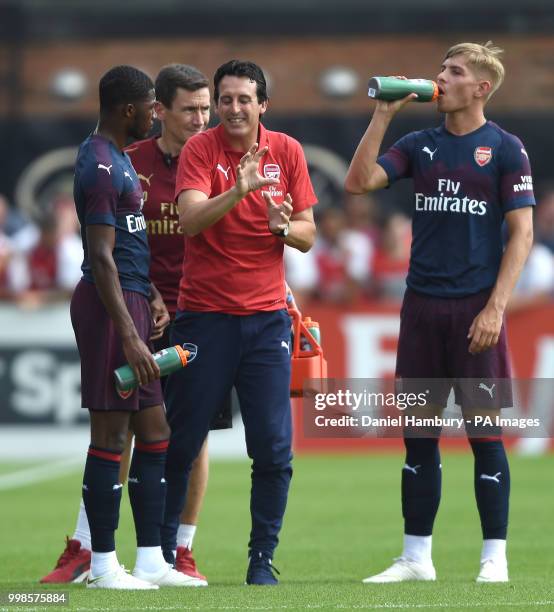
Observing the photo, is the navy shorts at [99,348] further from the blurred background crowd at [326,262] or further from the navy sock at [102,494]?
the blurred background crowd at [326,262]

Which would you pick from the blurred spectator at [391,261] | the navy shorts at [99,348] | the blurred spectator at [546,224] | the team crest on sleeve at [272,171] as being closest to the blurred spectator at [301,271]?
the blurred spectator at [391,261]

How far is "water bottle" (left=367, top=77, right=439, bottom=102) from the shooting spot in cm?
747

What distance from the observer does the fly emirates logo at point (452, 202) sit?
24.7 feet

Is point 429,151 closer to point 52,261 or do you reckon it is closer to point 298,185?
point 298,185

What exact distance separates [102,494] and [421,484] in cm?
159

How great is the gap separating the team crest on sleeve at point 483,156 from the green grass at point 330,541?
6.54ft

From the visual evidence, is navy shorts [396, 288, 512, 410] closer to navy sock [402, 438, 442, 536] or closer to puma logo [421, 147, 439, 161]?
navy sock [402, 438, 442, 536]

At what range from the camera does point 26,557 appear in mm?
8828

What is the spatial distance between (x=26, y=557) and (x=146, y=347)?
232 centimetres

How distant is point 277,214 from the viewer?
23.6 ft

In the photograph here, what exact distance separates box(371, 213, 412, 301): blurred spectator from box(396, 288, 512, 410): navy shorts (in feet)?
24.0

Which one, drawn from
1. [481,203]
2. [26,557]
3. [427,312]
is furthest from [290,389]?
[26,557]

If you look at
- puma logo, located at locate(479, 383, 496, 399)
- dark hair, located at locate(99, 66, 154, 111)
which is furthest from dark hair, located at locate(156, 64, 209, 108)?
puma logo, located at locate(479, 383, 496, 399)

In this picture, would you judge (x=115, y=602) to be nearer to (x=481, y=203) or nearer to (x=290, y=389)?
(x=290, y=389)
